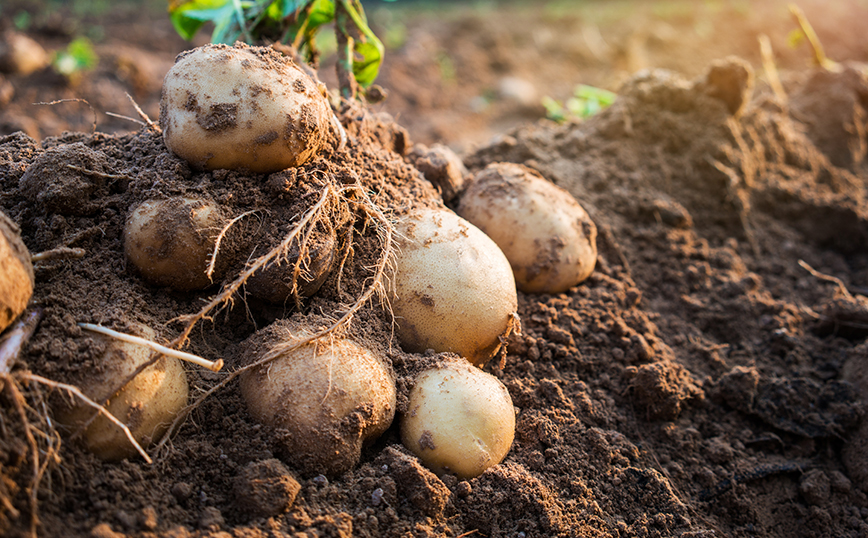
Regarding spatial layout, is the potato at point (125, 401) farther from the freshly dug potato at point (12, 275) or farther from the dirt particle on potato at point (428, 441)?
the dirt particle on potato at point (428, 441)

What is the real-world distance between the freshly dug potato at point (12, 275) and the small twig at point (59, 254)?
5cm

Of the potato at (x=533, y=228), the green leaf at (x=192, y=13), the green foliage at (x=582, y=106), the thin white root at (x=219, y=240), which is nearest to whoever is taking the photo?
the thin white root at (x=219, y=240)

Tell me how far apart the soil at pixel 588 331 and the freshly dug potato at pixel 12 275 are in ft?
0.32

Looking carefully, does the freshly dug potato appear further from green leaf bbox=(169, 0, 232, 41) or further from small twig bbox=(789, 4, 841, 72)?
small twig bbox=(789, 4, 841, 72)

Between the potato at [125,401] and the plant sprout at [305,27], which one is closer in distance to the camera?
the potato at [125,401]

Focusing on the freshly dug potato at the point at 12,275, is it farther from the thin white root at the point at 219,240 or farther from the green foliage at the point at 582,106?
the green foliage at the point at 582,106

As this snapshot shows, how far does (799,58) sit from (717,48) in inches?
34.6

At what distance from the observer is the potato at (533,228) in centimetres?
265

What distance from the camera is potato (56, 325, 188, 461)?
1.72m

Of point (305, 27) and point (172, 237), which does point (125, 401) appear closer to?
point (172, 237)

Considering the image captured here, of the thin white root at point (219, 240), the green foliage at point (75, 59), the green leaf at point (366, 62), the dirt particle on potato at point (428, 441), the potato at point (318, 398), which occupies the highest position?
the green leaf at point (366, 62)

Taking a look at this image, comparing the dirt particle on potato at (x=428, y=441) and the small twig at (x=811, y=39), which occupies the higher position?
the small twig at (x=811, y=39)

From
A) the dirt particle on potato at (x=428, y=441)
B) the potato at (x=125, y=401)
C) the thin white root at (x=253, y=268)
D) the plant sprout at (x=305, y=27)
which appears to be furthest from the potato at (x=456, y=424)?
the plant sprout at (x=305, y=27)

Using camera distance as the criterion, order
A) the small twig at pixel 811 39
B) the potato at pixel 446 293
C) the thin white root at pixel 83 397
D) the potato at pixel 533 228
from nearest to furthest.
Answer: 1. the thin white root at pixel 83 397
2. the potato at pixel 446 293
3. the potato at pixel 533 228
4. the small twig at pixel 811 39
